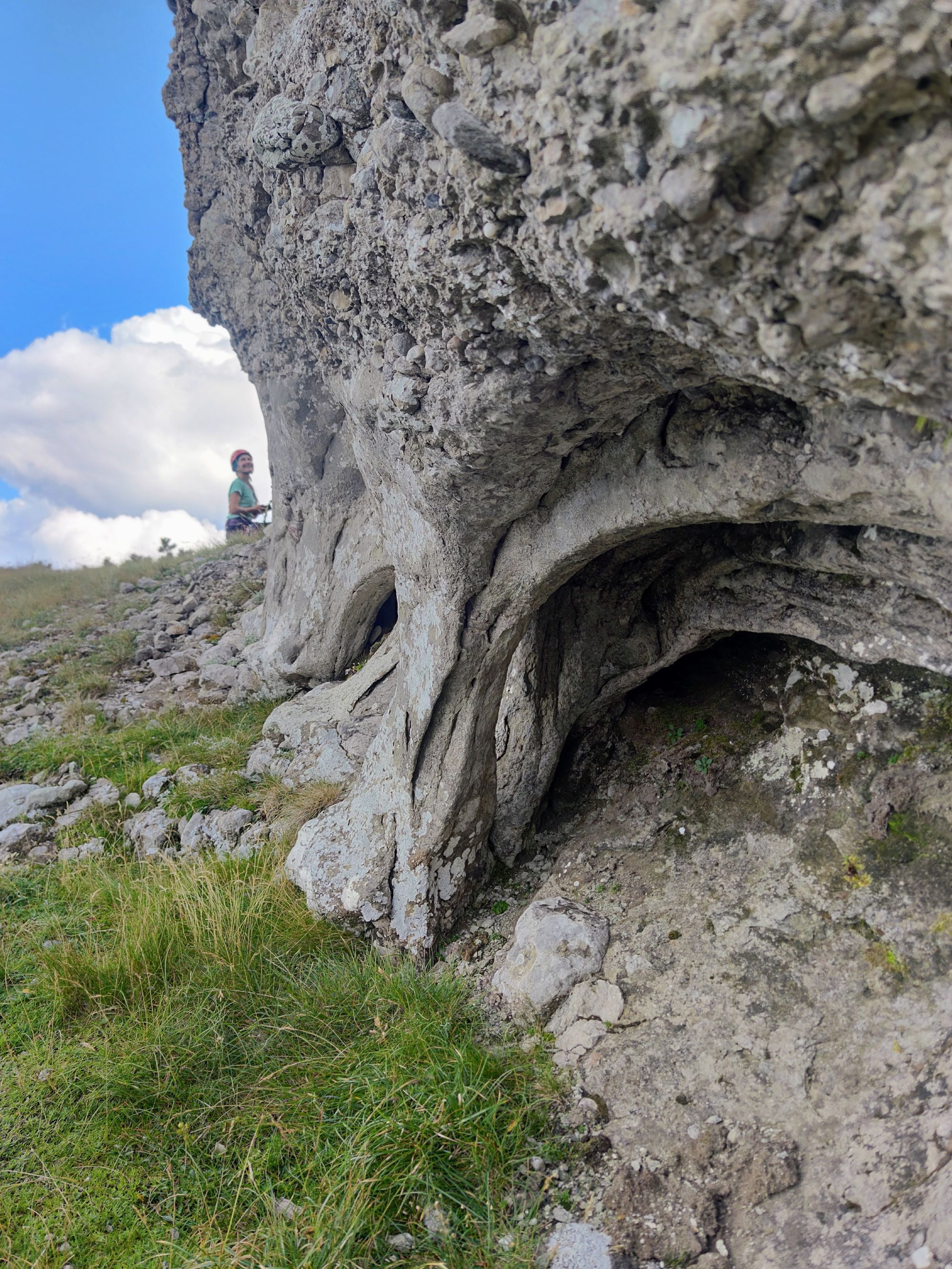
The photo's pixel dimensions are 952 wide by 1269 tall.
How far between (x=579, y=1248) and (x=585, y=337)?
9.50ft

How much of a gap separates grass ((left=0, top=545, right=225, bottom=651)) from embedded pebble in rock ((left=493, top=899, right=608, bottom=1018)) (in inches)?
357

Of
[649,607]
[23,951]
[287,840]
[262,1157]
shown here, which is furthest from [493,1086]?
[23,951]

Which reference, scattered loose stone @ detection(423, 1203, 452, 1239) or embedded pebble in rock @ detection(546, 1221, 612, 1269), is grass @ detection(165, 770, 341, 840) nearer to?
scattered loose stone @ detection(423, 1203, 452, 1239)

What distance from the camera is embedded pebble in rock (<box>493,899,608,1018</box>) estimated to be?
134 inches

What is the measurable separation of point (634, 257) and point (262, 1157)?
3272 millimetres

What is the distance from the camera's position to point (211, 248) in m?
7.58

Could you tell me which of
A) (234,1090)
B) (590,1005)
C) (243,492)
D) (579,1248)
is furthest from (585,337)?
(243,492)

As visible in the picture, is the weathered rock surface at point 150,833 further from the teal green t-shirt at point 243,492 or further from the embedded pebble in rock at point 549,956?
the teal green t-shirt at point 243,492

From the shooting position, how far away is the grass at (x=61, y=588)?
1101 centimetres

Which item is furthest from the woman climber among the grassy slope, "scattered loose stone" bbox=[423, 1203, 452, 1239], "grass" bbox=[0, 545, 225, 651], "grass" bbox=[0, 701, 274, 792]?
"scattered loose stone" bbox=[423, 1203, 452, 1239]

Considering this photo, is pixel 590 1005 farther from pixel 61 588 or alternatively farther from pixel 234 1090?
pixel 61 588

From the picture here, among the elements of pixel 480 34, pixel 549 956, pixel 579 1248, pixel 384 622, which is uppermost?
pixel 480 34

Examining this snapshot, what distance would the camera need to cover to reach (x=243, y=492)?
13.3 metres

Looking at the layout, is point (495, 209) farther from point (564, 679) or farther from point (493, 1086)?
point (493, 1086)
